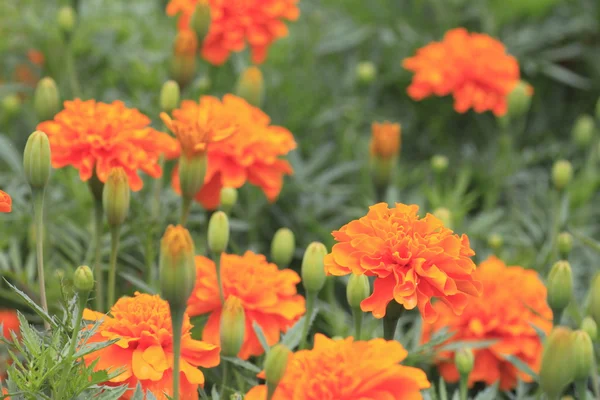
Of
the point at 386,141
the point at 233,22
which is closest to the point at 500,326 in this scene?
the point at 386,141

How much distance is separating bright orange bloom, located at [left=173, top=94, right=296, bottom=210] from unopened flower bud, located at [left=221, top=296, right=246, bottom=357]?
0.22 metres

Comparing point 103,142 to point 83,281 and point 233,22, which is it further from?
point 233,22

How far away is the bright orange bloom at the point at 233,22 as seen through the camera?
1.14 metres

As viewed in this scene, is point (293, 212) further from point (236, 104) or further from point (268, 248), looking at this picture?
point (236, 104)

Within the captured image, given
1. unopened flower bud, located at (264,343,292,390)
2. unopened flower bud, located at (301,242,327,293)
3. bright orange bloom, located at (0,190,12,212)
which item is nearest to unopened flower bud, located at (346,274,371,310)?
unopened flower bud, located at (301,242,327,293)

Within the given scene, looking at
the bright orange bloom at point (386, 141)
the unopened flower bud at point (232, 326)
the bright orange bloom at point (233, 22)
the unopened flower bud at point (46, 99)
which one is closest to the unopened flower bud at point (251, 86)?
the bright orange bloom at point (233, 22)

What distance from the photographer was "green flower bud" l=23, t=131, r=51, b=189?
708 mm

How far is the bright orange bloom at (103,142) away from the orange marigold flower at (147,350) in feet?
0.55

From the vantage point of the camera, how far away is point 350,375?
591 mm

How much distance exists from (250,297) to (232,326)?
103 millimetres

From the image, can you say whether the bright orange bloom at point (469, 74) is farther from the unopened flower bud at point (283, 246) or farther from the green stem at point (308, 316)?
the green stem at point (308, 316)

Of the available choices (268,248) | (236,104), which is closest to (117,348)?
(236,104)

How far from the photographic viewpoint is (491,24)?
160 centimetres

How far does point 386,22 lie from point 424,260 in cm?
102
